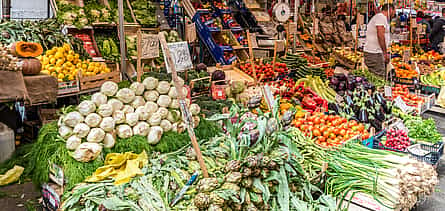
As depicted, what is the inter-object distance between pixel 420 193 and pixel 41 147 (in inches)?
110

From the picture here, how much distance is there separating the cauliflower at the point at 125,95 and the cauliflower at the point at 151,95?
111 mm

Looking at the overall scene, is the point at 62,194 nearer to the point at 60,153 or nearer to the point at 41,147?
the point at 60,153

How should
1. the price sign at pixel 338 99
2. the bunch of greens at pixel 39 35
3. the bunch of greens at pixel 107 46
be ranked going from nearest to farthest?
the price sign at pixel 338 99 → the bunch of greens at pixel 39 35 → the bunch of greens at pixel 107 46

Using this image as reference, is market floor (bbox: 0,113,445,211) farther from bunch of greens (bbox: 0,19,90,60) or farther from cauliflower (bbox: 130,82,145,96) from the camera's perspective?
bunch of greens (bbox: 0,19,90,60)

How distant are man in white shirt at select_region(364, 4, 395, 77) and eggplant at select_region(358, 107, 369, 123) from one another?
2.70 meters

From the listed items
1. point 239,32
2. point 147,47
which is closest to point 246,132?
point 147,47

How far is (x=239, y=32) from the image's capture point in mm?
7715

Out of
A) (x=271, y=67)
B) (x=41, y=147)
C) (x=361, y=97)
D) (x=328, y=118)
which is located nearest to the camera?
(x=41, y=147)

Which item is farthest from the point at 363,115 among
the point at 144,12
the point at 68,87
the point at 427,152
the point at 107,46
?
the point at 144,12

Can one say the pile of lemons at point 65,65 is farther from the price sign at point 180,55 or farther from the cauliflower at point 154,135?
the cauliflower at point 154,135

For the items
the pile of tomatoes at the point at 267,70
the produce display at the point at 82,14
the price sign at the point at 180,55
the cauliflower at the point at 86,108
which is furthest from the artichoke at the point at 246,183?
the produce display at the point at 82,14

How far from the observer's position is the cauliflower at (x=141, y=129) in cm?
272

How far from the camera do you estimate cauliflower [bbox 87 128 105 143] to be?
8.27 feet

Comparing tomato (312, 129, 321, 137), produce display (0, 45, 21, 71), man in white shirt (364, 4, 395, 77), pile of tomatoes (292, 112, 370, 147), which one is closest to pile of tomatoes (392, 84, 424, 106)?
man in white shirt (364, 4, 395, 77)
